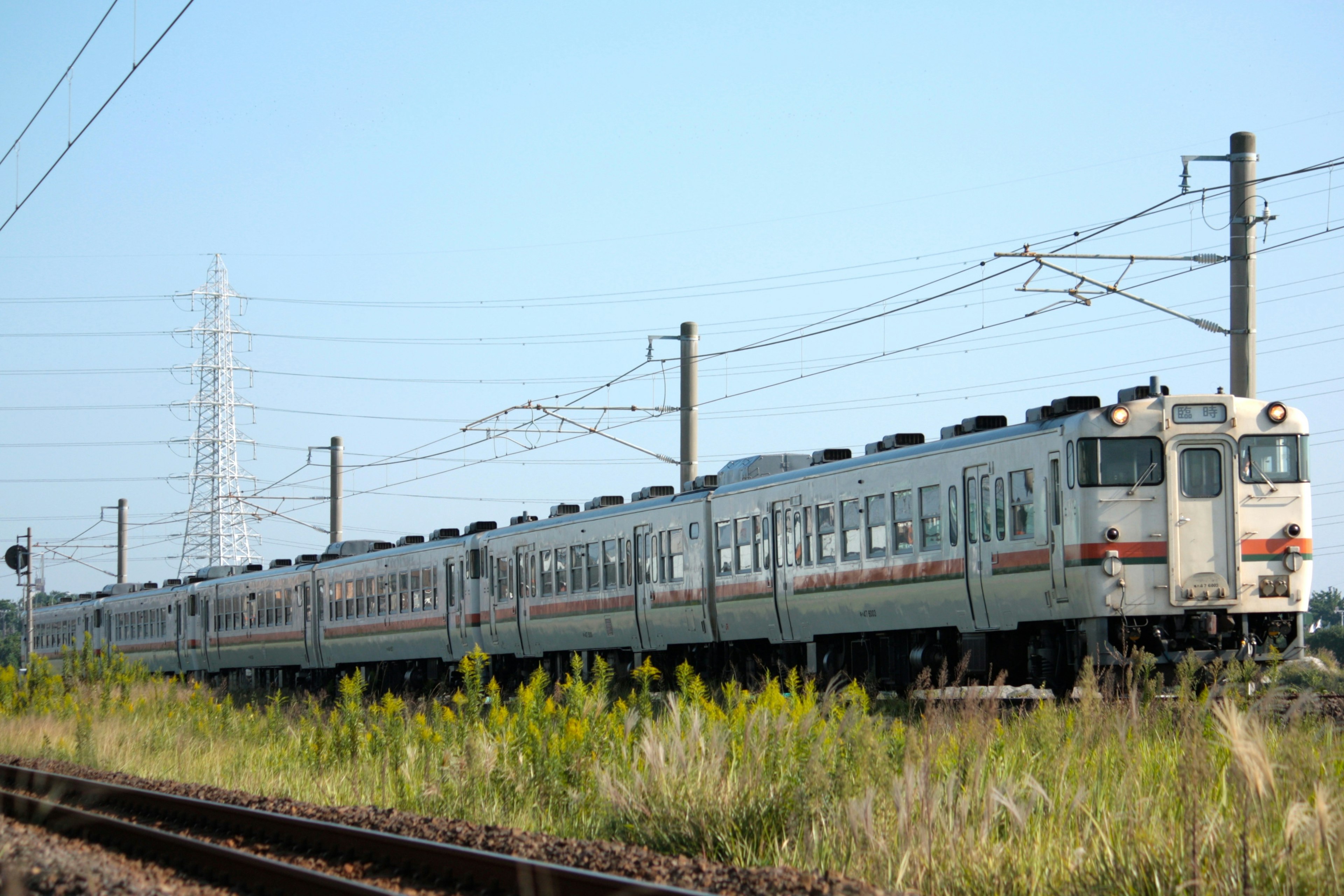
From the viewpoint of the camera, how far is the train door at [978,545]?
16062 millimetres

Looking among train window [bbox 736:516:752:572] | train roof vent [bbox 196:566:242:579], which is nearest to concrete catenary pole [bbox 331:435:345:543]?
train roof vent [bbox 196:566:242:579]

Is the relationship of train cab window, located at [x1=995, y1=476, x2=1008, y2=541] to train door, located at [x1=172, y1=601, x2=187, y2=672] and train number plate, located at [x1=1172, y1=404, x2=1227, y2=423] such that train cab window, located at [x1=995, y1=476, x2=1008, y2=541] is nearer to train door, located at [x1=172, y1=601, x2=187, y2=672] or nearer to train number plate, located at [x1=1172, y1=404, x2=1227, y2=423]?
train number plate, located at [x1=1172, y1=404, x2=1227, y2=423]

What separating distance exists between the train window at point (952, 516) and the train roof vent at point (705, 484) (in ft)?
19.9

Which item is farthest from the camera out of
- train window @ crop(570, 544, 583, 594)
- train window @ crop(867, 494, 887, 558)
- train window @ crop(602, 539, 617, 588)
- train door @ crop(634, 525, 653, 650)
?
train window @ crop(570, 544, 583, 594)

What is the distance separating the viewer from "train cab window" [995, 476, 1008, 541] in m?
15.8

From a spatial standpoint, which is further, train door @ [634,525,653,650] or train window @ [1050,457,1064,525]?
train door @ [634,525,653,650]

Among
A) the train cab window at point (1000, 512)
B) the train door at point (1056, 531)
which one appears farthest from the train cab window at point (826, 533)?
the train door at point (1056, 531)

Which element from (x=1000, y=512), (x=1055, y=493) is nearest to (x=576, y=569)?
(x=1000, y=512)

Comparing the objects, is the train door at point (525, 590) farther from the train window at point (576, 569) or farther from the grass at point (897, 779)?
the grass at point (897, 779)

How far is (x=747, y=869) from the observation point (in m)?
7.18

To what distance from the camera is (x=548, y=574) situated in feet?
87.0

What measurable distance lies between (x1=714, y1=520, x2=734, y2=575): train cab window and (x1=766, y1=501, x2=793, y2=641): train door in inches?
44.3

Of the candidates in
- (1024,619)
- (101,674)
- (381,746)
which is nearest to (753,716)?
(381,746)

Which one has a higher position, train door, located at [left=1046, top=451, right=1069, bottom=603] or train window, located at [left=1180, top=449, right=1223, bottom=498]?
train window, located at [left=1180, top=449, right=1223, bottom=498]
